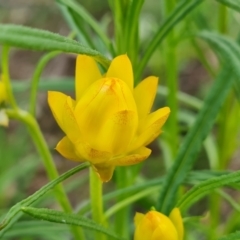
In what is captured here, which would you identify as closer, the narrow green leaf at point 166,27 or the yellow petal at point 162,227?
the yellow petal at point 162,227

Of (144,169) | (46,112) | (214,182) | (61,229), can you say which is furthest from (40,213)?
(46,112)

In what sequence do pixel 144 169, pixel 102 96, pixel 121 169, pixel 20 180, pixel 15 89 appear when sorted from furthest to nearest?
pixel 144 169
pixel 20 180
pixel 15 89
pixel 121 169
pixel 102 96

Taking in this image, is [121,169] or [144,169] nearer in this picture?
[121,169]

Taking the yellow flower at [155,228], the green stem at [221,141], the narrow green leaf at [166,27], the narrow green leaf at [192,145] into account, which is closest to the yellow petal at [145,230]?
the yellow flower at [155,228]

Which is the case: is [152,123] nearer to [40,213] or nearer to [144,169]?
[40,213]

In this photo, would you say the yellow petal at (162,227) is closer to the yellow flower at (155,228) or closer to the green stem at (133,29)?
the yellow flower at (155,228)

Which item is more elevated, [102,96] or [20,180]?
[102,96]

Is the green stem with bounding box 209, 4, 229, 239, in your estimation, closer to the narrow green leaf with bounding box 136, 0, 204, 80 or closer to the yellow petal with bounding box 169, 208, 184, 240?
the narrow green leaf with bounding box 136, 0, 204, 80
